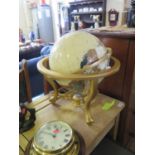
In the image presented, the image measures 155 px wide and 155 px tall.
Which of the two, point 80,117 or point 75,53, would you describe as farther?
point 80,117

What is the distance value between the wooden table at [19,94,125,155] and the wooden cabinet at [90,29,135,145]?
5 centimetres

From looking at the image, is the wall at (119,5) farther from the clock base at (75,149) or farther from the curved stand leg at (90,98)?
the clock base at (75,149)

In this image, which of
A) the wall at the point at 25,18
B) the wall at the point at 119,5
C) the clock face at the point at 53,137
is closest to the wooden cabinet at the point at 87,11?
the wall at the point at 119,5

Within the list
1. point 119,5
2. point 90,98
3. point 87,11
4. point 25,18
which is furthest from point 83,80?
point 25,18

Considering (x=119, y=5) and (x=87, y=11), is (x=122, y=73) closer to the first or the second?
(x=119, y=5)

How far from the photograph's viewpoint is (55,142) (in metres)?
0.49

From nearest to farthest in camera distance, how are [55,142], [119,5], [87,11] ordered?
[55,142]
[119,5]
[87,11]

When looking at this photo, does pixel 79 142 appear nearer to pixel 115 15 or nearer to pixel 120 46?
pixel 120 46

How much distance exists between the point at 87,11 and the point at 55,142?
2853 mm

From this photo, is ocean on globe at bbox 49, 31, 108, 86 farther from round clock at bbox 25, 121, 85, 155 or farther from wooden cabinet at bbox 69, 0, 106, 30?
wooden cabinet at bbox 69, 0, 106, 30

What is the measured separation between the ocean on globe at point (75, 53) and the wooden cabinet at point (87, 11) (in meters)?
2.33

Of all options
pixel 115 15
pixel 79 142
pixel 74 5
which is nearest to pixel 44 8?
pixel 74 5
